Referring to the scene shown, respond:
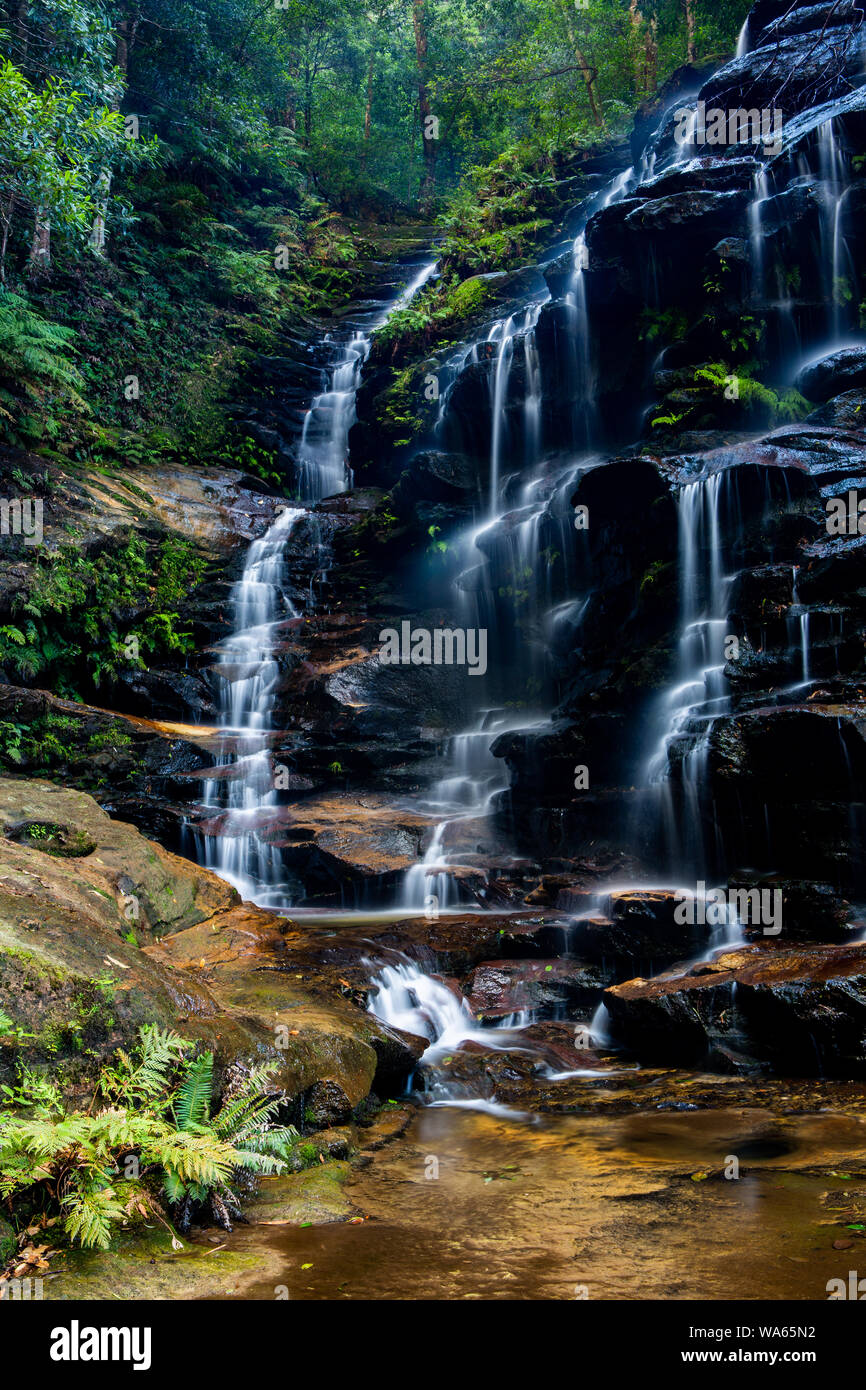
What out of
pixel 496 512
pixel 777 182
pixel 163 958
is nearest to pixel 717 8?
pixel 777 182

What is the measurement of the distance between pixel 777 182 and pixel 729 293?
8.60 ft

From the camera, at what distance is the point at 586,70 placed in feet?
80.7

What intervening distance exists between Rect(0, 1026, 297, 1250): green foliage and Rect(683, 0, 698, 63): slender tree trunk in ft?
95.7

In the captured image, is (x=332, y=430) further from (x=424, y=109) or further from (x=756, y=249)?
(x=424, y=109)

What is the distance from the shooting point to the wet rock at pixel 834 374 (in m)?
12.5

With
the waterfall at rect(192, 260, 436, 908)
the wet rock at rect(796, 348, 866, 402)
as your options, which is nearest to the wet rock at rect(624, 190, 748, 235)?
the wet rock at rect(796, 348, 866, 402)

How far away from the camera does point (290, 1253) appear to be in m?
3.18

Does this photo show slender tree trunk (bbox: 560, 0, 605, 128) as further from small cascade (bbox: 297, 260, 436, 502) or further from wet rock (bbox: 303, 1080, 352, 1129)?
wet rock (bbox: 303, 1080, 352, 1129)

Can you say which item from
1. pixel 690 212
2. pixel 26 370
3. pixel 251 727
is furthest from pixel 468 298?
pixel 251 727

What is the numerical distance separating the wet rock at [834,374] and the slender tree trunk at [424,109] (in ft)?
75.2

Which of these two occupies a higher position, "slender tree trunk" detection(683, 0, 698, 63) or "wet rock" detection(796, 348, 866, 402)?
"slender tree trunk" detection(683, 0, 698, 63)

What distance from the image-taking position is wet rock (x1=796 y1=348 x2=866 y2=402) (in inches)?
494

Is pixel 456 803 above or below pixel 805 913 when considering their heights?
above

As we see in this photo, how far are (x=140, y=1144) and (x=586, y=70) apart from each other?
99.9ft
